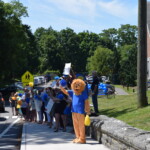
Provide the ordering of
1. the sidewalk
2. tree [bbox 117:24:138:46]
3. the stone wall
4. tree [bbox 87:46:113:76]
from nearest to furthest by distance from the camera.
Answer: the stone wall, the sidewalk, tree [bbox 87:46:113:76], tree [bbox 117:24:138:46]

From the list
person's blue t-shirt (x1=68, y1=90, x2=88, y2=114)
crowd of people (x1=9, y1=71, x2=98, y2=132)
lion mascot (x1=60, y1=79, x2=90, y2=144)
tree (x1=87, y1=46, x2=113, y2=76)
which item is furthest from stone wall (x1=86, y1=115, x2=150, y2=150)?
tree (x1=87, y1=46, x2=113, y2=76)

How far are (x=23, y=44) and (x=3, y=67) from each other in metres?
12.5

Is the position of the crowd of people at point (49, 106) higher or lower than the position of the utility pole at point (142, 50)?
lower

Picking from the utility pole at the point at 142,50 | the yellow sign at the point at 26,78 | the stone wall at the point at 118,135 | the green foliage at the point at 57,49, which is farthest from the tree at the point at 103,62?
the stone wall at the point at 118,135

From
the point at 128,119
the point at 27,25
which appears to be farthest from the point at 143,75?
the point at 27,25

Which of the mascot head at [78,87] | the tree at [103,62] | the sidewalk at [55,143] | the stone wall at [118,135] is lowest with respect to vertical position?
the sidewalk at [55,143]

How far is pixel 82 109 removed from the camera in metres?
9.17

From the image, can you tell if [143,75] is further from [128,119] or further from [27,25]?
[27,25]

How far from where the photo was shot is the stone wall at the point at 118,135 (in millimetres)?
6364

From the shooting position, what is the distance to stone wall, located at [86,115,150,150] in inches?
251

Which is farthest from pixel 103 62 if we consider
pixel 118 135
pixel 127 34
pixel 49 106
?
pixel 118 135

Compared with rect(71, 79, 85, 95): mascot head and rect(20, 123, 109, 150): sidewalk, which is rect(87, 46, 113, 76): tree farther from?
rect(71, 79, 85, 95): mascot head

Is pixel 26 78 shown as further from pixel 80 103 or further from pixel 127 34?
pixel 127 34

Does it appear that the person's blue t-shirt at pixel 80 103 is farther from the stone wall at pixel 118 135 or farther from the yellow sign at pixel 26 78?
the yellow sign at pixel 26 78
